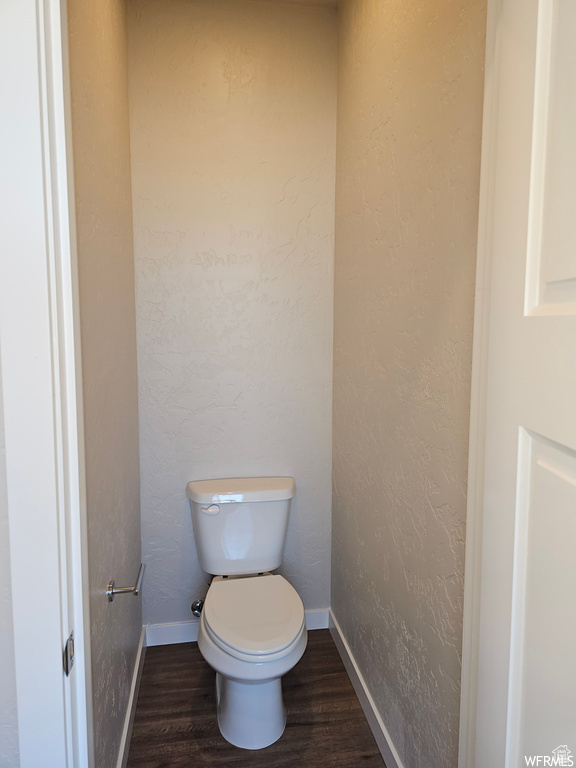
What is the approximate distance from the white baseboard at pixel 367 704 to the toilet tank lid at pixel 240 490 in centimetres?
64

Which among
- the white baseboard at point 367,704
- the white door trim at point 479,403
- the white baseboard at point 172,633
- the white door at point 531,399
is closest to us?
the white door at point 531,399

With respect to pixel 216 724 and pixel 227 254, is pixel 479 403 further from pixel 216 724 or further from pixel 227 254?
pixel 216 724

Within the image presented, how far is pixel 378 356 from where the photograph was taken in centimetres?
162

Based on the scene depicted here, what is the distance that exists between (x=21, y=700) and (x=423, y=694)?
3.23 ft

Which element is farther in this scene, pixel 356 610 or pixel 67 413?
pixel 356 610

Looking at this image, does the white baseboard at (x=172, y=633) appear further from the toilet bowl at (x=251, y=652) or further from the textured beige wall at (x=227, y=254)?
the toilet bowl at (x=251, y=652)

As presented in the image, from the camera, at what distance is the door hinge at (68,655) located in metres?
0.73

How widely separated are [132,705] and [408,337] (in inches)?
→ 60.6

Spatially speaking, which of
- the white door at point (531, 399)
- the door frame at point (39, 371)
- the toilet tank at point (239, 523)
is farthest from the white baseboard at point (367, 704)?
the door frame at point (39, 371)

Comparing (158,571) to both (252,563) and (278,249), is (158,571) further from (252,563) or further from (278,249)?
(278,249)

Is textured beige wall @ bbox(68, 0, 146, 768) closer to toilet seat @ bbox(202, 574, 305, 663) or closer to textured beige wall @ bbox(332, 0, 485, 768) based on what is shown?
toilet seat @ bbox(202, 574, 305, 663)

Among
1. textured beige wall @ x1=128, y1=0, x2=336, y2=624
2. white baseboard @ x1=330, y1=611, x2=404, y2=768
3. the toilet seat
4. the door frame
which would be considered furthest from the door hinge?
textured beige wall @ x1=128, y1=0, x2=336, y2=624

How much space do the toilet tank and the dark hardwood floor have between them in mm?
413

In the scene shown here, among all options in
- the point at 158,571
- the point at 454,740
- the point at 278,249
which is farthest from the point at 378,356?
the point at 158,571
